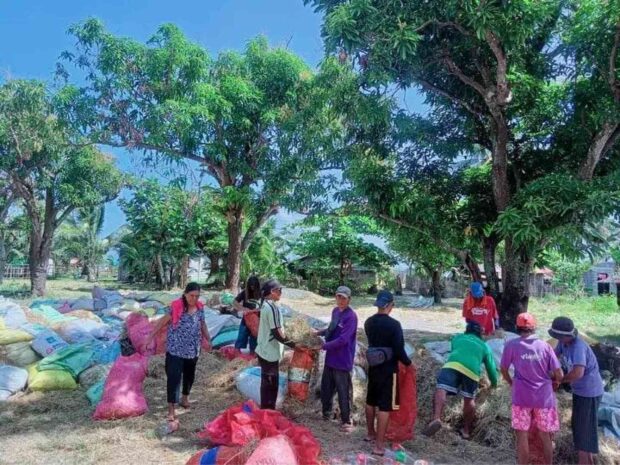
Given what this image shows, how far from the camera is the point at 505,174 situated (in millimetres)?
8312

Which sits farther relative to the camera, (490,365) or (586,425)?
(490,365)

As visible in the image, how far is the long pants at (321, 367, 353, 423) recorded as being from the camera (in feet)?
15.8

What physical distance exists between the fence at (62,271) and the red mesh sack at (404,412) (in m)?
37.4

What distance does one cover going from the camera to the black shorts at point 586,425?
13.5 ft

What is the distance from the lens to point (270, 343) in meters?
4.69

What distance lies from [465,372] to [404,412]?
2.68 feet

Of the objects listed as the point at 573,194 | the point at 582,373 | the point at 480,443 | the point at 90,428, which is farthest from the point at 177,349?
the point at 573,194

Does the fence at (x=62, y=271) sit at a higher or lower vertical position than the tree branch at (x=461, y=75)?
lower

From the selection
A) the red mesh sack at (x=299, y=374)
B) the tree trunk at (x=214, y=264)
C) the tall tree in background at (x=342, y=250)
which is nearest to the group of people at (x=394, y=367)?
the red mesh sack at (x=299, y=374)

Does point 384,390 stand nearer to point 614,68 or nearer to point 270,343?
point 270,343

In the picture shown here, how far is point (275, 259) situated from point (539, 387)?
2118 centimetres

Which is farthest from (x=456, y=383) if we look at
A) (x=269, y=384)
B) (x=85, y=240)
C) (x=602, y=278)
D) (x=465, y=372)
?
(x=85, y=240)

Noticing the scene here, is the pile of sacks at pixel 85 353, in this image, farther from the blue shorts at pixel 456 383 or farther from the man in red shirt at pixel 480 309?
the man in red shirt at pixel 480 309

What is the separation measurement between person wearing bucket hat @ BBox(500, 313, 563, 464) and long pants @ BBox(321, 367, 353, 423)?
5.08 feet
